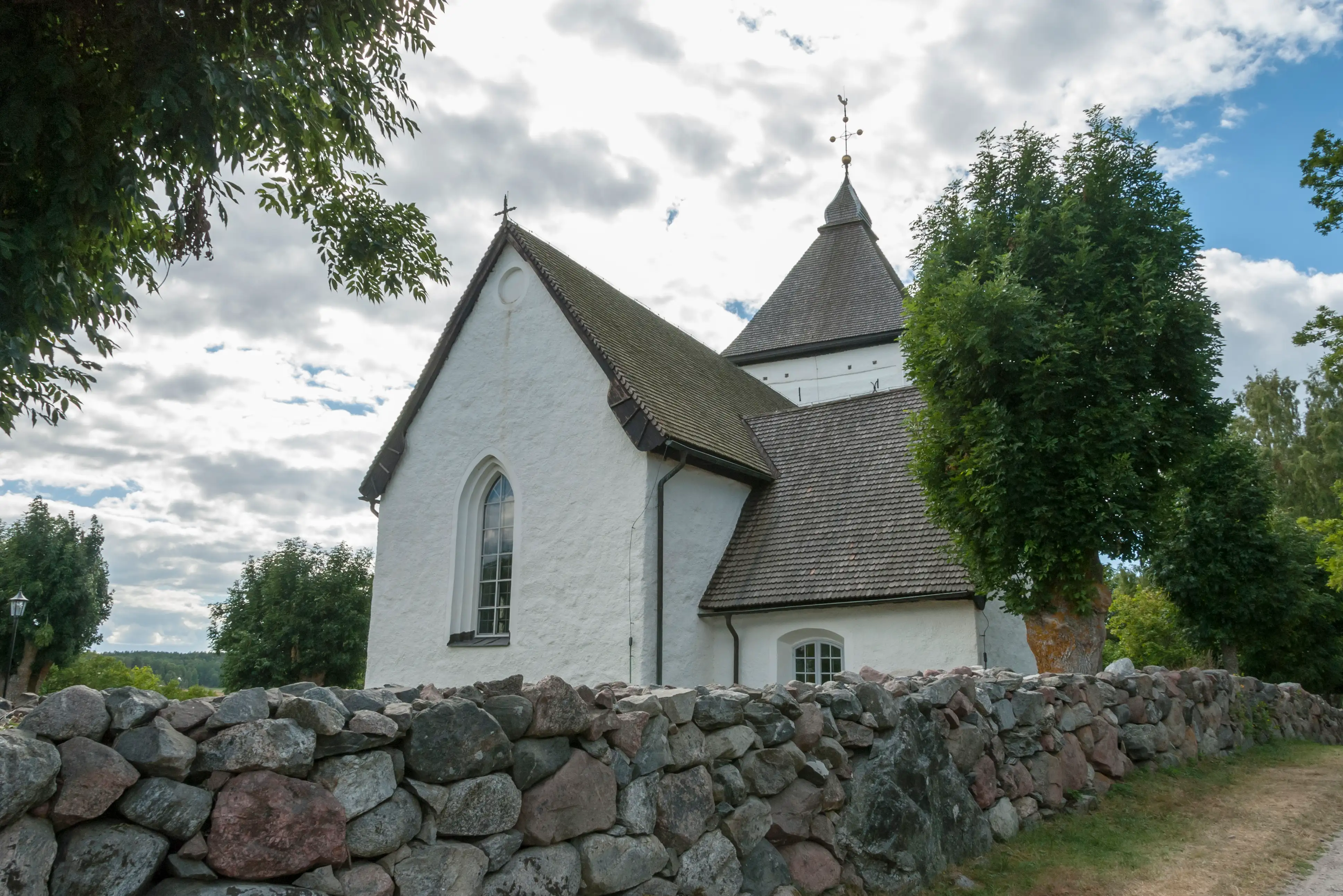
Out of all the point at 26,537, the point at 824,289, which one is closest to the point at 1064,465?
the point at 824,289

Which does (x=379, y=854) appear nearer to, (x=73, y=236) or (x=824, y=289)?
(x=73, y=236)

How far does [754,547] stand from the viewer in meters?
14.7

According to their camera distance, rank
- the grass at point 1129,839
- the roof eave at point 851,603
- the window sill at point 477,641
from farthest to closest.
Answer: the window sill at point 477,641
the roof eave at point 851,603
the grass at point 1129,839

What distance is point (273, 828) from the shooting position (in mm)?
3520

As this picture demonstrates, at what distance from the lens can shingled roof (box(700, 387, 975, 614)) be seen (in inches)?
511

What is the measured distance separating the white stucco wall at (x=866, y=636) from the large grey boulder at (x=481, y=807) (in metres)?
8.13

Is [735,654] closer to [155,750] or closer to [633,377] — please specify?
[633,377]

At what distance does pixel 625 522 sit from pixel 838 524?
3.37 meters

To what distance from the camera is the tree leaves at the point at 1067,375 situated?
11008 mm

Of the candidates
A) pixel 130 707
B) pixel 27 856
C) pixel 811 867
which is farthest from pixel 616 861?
pixel 27 856

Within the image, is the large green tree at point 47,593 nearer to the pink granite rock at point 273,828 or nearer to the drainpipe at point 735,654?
the drainpipe at point 735,654

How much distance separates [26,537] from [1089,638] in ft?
132

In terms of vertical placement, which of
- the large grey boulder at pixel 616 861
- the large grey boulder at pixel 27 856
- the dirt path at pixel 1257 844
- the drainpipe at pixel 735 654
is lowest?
the dirt path at pixel 1257 844

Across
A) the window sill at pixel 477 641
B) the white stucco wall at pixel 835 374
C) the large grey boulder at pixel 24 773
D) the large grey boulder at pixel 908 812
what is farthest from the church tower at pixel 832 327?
the large grey boulder at pixel 24 773
